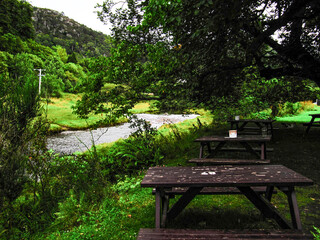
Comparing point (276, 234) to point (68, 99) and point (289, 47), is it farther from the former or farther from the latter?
point (68, 99)

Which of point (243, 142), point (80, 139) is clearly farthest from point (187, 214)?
point (80, 139)

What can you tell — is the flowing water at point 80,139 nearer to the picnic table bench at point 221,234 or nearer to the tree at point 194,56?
the tree at point 194,56

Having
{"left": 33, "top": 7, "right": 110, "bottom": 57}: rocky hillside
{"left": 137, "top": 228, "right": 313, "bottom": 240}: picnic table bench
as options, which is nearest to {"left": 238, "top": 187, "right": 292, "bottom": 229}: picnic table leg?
{"left": 137, "top": 228, "right": 313, "bottom": 240}: picnic table bench

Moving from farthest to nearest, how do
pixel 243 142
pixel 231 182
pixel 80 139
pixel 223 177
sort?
1. pixel 80 139
2. pixel 243 142
3. pixel 223 177
4. pixel 231 182

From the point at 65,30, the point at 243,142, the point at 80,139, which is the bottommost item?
the point at 80,139

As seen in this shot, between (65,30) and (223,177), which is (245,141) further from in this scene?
(65,30)

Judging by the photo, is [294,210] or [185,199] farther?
[185,199]

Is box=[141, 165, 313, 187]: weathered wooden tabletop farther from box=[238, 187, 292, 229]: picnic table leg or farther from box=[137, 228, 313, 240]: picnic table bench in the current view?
box=[137, 228, 313, 240]: picnic table bench

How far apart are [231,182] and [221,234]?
1.47ft

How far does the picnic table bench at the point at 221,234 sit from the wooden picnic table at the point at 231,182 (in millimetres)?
161

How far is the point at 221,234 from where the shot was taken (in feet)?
5.89

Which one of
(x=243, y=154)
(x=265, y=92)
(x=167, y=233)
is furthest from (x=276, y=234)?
(x=265, y=92)

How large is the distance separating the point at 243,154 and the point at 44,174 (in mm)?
5097

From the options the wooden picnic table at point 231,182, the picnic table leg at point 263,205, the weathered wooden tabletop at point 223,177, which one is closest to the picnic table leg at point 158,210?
the wooden picnic table at point 231,182
